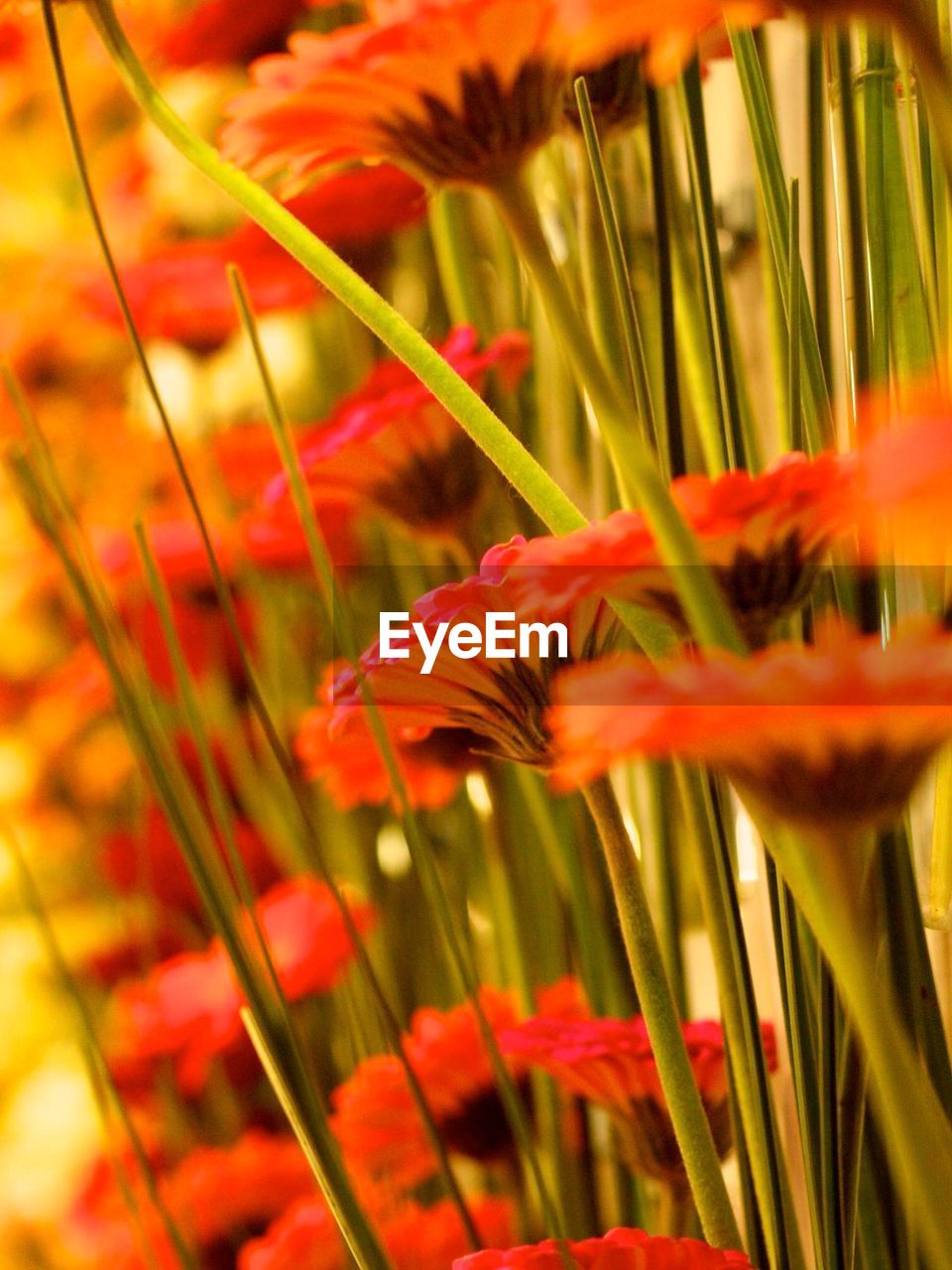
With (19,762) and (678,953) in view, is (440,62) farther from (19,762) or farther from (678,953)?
(19,762)

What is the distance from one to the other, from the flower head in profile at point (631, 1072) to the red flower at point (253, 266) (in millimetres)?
135

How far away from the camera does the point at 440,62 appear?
11cm

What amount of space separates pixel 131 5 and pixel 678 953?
0.25 m

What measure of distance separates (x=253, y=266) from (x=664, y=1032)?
17 cm

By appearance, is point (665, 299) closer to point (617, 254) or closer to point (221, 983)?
point (617, 254)

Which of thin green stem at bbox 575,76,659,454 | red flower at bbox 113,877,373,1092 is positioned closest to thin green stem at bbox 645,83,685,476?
thin green stem at bbox 575,76,659,454

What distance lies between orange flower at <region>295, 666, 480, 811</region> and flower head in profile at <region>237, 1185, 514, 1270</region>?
0.21ft

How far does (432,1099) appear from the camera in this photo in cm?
20

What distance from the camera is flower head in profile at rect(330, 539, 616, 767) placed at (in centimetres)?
12

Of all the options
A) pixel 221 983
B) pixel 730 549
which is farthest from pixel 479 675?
pixel 221 983

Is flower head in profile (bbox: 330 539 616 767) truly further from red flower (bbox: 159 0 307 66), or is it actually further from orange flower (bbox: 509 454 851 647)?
red flower (bbox: 159 0 307 66)

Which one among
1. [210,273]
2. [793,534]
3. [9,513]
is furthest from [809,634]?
[9,513]

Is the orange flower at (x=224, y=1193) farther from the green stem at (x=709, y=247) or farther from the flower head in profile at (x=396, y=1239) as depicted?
the green stem at (x=709, y=247)

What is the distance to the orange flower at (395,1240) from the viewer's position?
20cm
